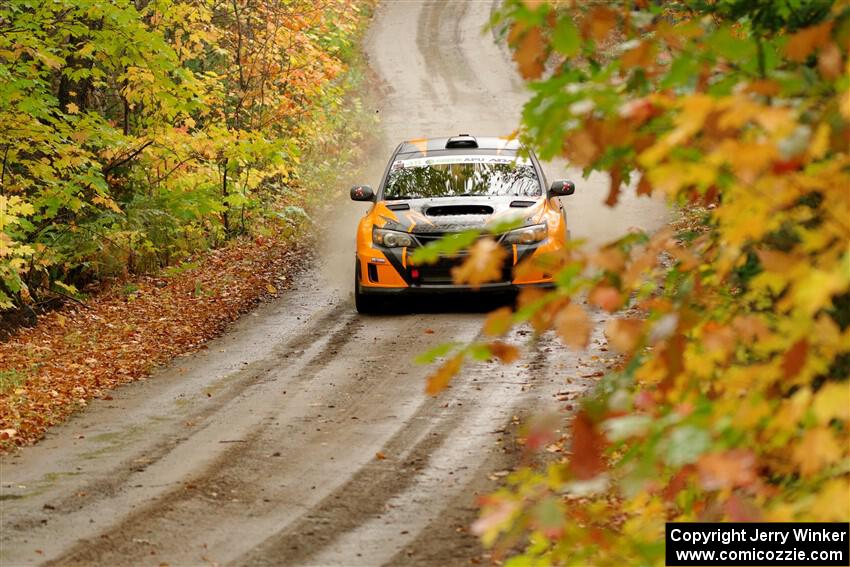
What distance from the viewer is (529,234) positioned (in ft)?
38.2

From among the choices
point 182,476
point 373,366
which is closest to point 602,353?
point 373,366

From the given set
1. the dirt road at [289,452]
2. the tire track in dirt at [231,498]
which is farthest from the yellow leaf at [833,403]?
the tire track in dirt at [231,498]

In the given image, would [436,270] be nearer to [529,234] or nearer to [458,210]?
[458,210]

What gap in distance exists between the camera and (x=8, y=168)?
13.6 meters

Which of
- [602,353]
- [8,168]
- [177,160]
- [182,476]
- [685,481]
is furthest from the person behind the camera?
[177,160]

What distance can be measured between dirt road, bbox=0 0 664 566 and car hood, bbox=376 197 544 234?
44.7 inches

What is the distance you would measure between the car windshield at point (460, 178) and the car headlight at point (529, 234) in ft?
A: 2.60

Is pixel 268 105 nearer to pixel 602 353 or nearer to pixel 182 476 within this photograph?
pixel 602 353

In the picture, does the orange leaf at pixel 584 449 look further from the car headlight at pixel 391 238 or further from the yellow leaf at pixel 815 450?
the car headlight at pixel 391 238

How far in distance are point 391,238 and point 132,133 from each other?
22.0 ft

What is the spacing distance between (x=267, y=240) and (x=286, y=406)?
8.71m

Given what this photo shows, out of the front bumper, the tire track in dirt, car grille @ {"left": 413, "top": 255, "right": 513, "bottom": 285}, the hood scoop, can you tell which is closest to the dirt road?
the tire track in dirt

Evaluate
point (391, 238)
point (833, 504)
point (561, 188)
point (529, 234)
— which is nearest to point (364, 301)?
point (391, 238)

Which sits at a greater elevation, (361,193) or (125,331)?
(361,193)
